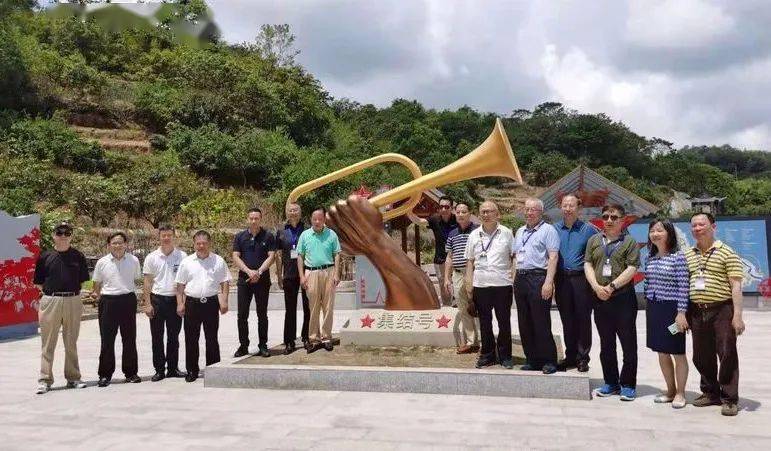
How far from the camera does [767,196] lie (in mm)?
45125

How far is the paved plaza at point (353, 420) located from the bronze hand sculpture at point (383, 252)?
179 cm

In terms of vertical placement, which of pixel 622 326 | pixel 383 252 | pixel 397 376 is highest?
pixel 383 252

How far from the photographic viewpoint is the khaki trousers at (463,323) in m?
5.91

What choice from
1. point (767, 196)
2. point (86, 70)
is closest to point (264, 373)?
point (86, 70)

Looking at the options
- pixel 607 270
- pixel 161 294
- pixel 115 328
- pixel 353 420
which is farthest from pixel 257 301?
pixel 607 270

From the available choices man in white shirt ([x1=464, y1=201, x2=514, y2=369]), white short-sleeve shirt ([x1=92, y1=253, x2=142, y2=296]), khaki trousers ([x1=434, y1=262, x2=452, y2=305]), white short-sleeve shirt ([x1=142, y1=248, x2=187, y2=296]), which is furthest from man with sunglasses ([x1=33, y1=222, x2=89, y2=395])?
khaki trousers ([x1=434, y1=262, x2=452, y2=305])

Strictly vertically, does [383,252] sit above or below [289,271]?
above

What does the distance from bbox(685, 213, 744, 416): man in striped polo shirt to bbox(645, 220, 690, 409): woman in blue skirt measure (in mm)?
98

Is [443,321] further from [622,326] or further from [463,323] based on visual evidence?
[622,326]

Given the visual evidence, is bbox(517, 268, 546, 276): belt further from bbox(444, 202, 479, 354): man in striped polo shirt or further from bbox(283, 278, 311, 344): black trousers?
bbox(283, 278, 311, 344): black trousers

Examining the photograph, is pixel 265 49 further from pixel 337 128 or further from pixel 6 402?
pixel 6 402

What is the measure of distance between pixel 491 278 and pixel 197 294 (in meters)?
2.64

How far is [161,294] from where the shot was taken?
5.71m

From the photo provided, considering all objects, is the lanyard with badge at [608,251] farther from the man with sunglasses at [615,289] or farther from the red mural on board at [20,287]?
the red mural on board at [20,287]
